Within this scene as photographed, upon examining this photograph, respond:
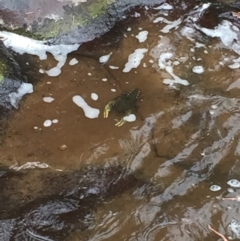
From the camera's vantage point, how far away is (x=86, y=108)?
383 cm

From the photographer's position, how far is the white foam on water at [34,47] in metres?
4.29

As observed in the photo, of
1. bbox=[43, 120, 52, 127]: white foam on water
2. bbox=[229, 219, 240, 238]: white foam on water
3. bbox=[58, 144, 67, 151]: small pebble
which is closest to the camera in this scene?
bbox=[229, 219, 240, 238]: white foam on water

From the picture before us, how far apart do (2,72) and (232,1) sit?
2.59 meters

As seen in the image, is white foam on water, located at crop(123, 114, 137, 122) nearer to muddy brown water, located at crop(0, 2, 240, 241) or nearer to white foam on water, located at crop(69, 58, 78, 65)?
muddy brown water, located at crop(0, 2, 240, 241)

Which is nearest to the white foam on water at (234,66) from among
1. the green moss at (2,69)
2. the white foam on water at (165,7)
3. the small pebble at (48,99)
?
the white foam on water at (165,7)

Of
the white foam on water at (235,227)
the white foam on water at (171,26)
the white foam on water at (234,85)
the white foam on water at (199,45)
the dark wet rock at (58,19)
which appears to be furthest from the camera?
the white foam on water at (171,26)

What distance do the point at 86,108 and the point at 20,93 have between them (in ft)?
2.03

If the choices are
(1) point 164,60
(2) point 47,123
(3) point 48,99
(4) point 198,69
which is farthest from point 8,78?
(4) point 198,69

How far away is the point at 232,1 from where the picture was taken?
4844 millimetres

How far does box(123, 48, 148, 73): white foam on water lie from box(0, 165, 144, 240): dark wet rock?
1.15m

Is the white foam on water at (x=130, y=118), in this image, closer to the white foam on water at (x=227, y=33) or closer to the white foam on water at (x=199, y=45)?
the white foam on water at (x=199, y=45)

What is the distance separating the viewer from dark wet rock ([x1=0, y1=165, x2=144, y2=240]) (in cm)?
306

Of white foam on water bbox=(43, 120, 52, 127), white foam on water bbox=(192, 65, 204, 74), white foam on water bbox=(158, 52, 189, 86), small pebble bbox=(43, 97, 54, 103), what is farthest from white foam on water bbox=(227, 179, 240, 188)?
small pebble bbox=(43, 97, 54, 103)

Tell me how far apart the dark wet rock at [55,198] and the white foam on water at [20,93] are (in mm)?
802
